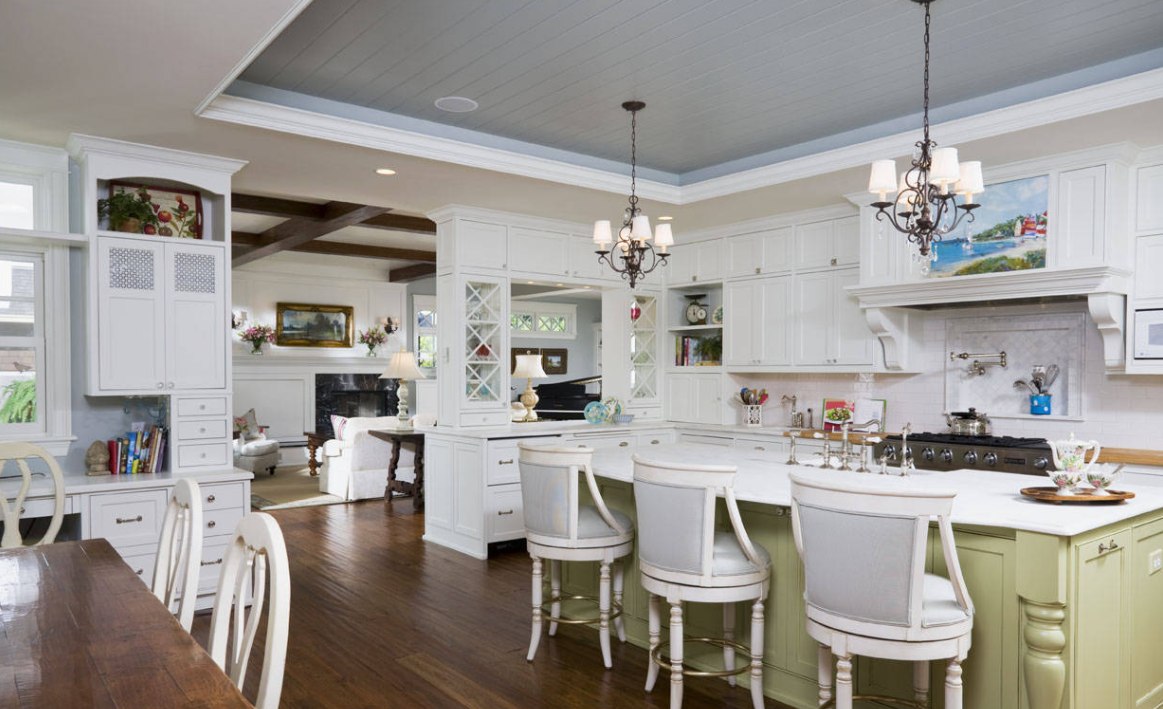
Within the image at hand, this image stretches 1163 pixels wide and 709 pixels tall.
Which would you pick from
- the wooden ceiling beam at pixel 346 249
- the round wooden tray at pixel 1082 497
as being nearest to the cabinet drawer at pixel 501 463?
the round wooden tray at pixel 1082 497

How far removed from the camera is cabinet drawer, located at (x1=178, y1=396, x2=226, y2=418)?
178 inches

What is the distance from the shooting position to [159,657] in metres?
1.57

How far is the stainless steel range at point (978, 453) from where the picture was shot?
450 cm

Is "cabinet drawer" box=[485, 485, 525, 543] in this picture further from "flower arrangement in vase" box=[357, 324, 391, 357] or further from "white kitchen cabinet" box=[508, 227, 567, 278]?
"flower arrangement in vase" box=[357, 324, 391, 357]

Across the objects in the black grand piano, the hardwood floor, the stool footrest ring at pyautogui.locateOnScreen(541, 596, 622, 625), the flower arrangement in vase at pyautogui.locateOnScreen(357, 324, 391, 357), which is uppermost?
the flower arrangement in vase at pyautogui.locateOnScreen(357, 324, 391, 357)

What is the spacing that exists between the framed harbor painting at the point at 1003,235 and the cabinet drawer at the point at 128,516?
186 inches

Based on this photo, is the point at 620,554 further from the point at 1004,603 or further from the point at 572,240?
the point at 572,240

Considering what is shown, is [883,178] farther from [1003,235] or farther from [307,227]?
[307,227]

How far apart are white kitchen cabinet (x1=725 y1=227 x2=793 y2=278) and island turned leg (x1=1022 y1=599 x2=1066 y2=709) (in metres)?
4.01

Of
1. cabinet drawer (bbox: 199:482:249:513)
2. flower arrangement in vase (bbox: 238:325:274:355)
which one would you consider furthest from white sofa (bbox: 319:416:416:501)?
cabinet drawer (bbox: 199:482:249:513)

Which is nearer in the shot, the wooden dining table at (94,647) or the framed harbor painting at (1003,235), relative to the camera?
the wooden dining table at (94,647)

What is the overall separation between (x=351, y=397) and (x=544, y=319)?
3.47 meters

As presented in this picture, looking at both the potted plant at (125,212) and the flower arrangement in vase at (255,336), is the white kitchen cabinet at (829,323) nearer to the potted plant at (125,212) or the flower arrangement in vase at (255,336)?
the potted plant at (125,212)

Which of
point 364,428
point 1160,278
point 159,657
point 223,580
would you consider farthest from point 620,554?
point 364,428
